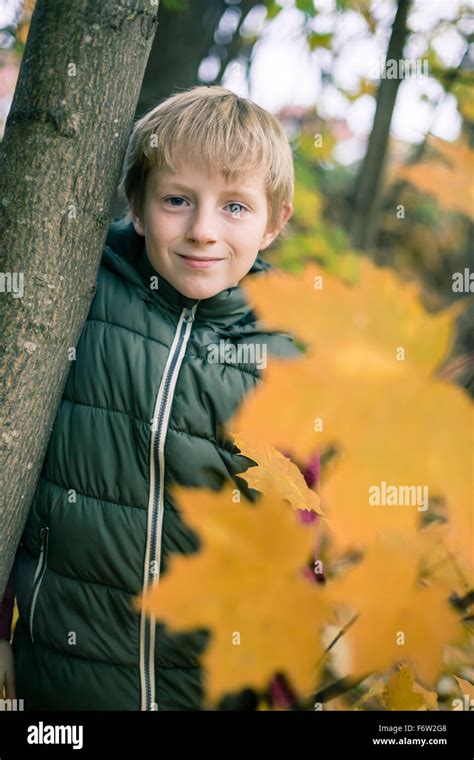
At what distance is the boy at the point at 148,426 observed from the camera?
3.92 feet

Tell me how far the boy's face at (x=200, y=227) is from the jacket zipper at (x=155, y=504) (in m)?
0.13

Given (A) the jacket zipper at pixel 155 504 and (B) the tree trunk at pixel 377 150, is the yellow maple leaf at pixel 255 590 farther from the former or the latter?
(B) the tree trunk at pixel 377 150

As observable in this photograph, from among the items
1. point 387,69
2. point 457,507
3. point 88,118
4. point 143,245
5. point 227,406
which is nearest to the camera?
point 457,507

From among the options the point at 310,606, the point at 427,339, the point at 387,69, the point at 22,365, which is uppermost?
the point at 387,69

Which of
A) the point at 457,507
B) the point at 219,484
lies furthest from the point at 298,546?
A: the point at 219,484

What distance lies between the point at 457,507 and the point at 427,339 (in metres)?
0.14

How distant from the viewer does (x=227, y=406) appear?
123 cm

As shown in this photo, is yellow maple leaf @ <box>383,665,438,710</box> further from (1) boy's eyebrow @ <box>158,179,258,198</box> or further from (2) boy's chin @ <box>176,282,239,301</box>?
(1) boy's eyebrow @ <box>158,179,258,198</box>

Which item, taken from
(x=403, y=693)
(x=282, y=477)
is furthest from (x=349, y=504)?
(x=403, y=693)

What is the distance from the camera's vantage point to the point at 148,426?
1.21 metres

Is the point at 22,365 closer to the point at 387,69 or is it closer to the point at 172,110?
the point at 172,110

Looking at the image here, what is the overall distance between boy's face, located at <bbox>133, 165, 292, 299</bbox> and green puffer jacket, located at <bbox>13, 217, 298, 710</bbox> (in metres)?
0.07

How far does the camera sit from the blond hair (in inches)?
46.1

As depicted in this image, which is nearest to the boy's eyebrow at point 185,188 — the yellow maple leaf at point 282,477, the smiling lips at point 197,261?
the smiling lips at point 197,261
